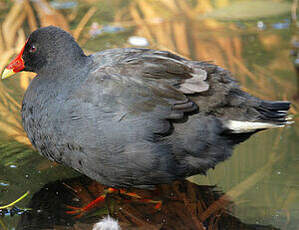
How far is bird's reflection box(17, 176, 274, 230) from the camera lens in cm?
302

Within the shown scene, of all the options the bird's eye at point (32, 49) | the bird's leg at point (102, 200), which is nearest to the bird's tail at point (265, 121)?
the bird's leg at point (102, 200)

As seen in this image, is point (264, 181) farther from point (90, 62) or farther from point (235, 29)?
point (235, 29)

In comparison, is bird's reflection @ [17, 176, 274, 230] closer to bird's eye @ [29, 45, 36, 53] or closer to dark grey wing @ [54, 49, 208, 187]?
dark grey wing @ [54, 49, 208, 187]

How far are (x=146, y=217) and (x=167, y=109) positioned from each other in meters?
0.73

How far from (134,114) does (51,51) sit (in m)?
0.83

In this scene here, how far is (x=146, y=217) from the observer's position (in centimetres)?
311

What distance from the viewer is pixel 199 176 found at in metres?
3.52

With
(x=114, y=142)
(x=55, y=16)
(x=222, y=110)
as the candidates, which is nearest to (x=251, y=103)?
(x=222, y=110)

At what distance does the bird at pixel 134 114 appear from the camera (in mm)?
2967

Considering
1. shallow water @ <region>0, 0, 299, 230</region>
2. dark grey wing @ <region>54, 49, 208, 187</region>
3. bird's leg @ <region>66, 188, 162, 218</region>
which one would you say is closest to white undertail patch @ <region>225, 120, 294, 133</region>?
dark grey wing @ <region>54, 49, 208, 187</region>

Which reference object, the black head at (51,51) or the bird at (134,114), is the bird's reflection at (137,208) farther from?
the black head at (51,51)

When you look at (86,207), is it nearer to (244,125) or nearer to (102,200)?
(102,200)

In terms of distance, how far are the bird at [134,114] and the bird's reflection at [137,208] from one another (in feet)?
0.59

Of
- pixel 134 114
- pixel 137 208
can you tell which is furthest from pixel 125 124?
pixel 137 208
